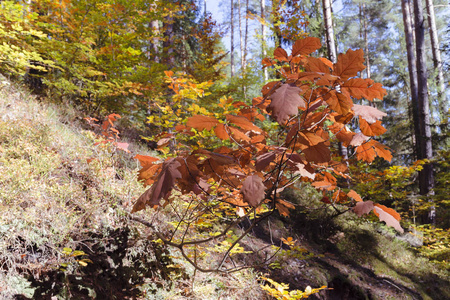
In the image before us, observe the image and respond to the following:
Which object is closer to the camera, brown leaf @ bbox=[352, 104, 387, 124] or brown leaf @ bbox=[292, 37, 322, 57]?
brown leaf @ bbox=[352, 104, 387, 124]

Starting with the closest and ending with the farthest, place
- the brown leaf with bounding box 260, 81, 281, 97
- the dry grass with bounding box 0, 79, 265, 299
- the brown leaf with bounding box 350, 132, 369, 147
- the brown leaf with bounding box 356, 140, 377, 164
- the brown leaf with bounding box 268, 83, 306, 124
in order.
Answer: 1. the brown leaf with bounding box 268, 83, 306, 124
2. the brown leaf with bounding box 260, 81, 281, 97
3. the brown leaf with bounding box 350, 132, 369, 147
4. the brown leaf with bounding box 356, 140, 377, 164
5. the dry grass with bounding box 0, 79, 265, 299

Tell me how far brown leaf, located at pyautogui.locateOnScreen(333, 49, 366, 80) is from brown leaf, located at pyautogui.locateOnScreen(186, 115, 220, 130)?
46 cm

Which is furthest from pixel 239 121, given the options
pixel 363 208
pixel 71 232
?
pixel 71 232

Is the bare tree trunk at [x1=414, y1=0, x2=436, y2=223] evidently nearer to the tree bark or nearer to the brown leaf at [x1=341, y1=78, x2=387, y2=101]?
the tree bark

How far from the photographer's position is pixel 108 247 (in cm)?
234

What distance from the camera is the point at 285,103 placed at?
0.67m

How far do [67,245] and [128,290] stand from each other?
0.66 metres

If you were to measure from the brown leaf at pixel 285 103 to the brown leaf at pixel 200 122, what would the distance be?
279mm

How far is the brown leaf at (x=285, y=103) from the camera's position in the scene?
0.65 metres

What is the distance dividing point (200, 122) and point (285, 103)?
1.09 feet

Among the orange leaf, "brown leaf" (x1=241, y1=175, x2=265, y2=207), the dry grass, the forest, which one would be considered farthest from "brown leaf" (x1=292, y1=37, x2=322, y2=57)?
the dry grass

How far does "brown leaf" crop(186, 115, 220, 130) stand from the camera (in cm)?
87

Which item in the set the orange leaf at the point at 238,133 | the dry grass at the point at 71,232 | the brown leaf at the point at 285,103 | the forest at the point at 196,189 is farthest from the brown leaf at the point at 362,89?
the dry grass at the point at 71,232

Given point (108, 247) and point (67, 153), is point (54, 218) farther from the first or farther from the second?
point (67, 153)
